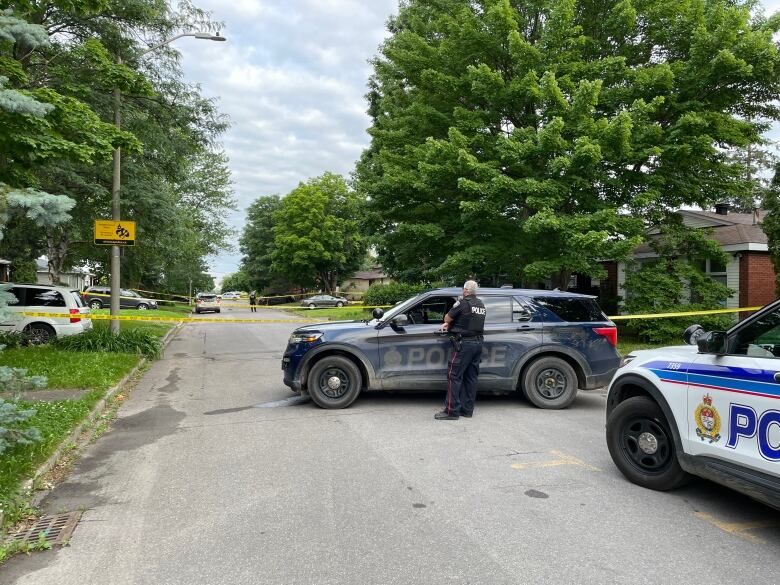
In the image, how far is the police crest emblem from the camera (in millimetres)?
4031

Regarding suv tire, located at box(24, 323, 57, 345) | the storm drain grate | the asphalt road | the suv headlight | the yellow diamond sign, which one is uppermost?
the yellow diamond sign

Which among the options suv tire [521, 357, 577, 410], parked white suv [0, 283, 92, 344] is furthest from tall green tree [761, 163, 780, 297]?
parked white suv [0, 283, 92, 344]

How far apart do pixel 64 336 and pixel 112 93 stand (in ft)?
19.8

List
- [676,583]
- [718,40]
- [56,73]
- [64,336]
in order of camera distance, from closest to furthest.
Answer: [676,583]
[56,73]
[64,336]
[718,40]

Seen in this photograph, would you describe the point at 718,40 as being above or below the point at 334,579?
above

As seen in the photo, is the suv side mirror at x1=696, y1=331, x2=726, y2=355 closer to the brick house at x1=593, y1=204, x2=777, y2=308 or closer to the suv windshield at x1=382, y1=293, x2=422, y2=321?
the suv windshield at x1=382, y1=293, x2=422, y2=321

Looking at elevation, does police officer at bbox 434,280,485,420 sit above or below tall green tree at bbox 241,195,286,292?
below

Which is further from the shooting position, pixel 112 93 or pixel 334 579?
pixel 112 93

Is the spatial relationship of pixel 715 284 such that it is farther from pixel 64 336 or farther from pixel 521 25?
pixel 64 336

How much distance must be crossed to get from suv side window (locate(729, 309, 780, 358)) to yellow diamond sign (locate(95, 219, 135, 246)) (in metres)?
12.7

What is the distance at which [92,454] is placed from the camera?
5.93 metres

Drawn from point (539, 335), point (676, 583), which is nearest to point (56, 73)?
point (539, 335)

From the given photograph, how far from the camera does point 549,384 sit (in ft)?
26.4

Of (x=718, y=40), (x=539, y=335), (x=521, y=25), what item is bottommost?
(x=539, y=335)
